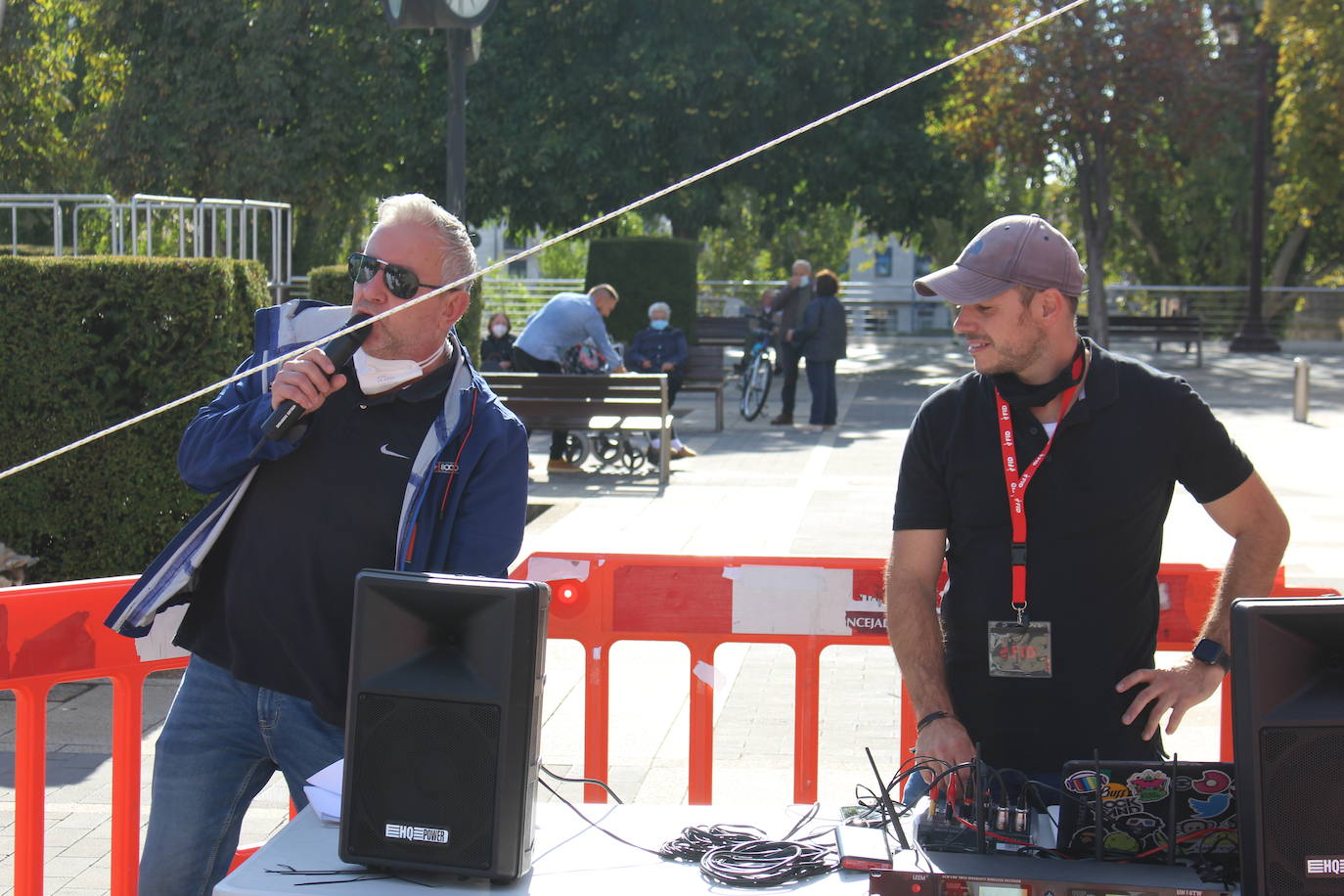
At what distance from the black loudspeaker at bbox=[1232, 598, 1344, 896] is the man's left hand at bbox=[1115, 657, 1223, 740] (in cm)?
64

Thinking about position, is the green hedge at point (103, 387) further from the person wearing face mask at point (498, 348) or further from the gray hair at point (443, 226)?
→ the person wearing face mask at point (498, 348)

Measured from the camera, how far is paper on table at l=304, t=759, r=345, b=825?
8.68 feet

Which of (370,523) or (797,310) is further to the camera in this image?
(797,310)

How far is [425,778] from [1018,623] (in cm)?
121

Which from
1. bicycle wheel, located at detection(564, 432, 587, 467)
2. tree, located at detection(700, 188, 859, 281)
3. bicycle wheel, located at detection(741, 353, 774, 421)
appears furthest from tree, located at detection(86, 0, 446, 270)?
bicycle wheel, located at detection(564, 432, 587, 467)

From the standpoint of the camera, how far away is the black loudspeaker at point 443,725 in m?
2.38

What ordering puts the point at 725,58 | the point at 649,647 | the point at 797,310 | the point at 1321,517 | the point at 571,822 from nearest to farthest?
the point at 571,822, the point at 649,647, the point at 1321,517, the point at 797,310, the point at 725,58

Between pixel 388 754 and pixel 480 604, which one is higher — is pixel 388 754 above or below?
below

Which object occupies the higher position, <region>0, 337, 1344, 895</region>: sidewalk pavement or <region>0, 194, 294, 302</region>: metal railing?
<region>0, 194, 294, 302</region>: metal railing

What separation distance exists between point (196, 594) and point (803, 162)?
25712 millimetres

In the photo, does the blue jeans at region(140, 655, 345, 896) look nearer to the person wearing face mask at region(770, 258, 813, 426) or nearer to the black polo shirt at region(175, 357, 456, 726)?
the black polo shirt at region(175, 357, 456, 726)

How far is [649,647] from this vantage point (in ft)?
24.1

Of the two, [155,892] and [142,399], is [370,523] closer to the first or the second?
[155,892]

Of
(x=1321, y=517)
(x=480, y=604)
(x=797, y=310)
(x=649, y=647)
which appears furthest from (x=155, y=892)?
(x=797, y=310)
